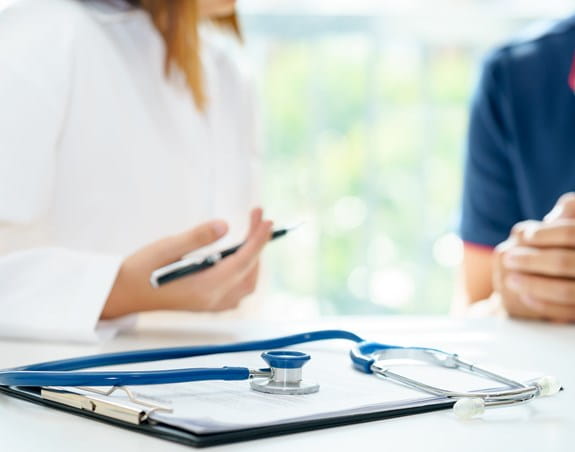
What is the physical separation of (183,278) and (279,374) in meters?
0.35

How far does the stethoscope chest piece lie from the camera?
0.49 meters

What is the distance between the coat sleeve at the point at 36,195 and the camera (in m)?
0.76

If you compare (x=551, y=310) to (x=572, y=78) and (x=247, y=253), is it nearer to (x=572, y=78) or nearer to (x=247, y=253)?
(x=247, y=253)

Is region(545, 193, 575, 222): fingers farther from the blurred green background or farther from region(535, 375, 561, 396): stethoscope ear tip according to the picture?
the blurred green background

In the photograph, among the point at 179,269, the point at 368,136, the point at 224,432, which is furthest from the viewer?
the point at 368,136

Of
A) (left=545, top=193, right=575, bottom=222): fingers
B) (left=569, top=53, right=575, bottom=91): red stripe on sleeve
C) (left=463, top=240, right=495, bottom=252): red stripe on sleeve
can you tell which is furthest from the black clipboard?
(left=569, top=53, right=575, bottom=91): red stripe on sleeve

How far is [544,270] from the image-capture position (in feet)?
3.18

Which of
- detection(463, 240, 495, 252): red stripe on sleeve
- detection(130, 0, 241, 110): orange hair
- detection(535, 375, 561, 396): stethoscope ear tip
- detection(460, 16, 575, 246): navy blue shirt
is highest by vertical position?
detection(130, 0, 241, 110): orange hair

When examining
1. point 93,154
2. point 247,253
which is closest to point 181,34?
point 93,154

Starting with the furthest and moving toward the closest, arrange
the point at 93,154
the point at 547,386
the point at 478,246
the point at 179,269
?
the point at 478,246 < the point at 93,154 < the point at 179,269 < the point at 547,386

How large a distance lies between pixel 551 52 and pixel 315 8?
0.83 meters

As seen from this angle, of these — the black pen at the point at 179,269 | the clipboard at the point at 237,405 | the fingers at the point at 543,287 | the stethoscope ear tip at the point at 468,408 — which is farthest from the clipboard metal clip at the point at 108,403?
the fingers at the point at 543,287

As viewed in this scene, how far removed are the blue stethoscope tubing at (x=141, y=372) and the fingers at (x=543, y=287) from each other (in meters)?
0.37

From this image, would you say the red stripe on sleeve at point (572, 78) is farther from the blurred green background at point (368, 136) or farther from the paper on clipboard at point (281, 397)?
the paper on clipboard at point (281, 397)
